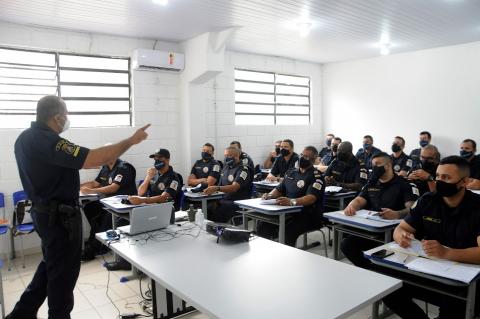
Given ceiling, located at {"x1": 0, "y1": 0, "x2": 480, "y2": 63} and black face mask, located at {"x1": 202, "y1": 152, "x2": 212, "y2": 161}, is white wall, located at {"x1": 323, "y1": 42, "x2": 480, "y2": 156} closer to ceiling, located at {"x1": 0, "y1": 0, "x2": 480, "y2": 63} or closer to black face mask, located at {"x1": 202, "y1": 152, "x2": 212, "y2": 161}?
ceiling, located at {"x1": 0, "y1": 0, "x2": 480, "y2": 63}

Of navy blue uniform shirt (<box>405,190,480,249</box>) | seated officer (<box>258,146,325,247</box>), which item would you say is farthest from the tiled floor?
navy blue uniform shirt (<box>405,190,480,249</box>)

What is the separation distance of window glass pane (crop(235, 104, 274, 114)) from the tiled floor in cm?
375

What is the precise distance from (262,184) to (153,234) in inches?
116

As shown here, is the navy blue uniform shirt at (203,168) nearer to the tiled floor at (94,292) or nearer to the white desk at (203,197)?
the white desk at (203,197)

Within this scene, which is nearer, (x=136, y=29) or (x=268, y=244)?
(x=268, y=244)

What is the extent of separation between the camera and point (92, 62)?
18.7 feet

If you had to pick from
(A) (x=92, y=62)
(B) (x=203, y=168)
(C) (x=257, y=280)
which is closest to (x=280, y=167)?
(B) (x=203, y=168)

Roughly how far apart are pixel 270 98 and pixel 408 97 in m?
2.81

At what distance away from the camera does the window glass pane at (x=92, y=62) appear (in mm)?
5457

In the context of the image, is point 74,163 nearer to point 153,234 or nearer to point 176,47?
point 153,234

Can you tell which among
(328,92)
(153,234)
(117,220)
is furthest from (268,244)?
(328,92)

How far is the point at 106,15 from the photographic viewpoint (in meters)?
4.72

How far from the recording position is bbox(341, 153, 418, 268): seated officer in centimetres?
330

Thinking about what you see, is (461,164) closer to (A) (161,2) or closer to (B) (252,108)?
(A) (161,2)
